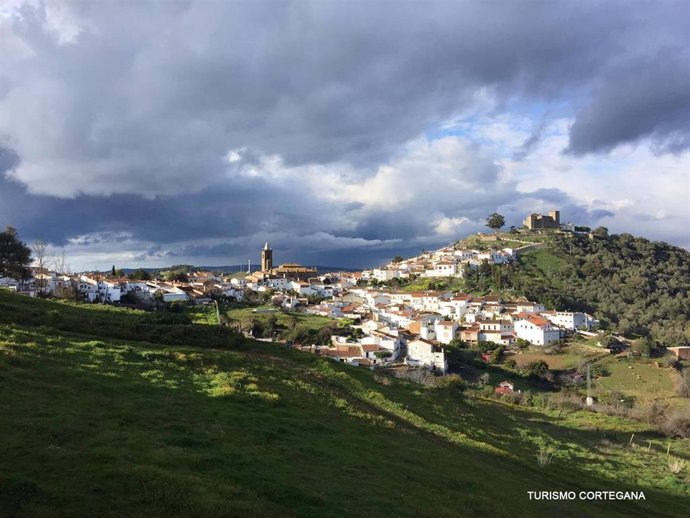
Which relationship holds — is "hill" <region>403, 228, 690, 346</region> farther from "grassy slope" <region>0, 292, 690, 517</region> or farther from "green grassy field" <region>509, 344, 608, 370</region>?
"grassy slope" <region>0, 292, 690, 517</region>

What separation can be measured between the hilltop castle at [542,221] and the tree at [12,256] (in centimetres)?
17167

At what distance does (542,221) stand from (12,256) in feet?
587

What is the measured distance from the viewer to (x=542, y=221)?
195000 mm

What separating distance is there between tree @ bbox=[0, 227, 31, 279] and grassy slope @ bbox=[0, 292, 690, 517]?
3543 cm

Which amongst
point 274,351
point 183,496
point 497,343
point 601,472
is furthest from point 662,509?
point 497,343

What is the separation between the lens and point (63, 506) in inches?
339

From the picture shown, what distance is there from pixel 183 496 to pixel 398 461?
27.6 ft

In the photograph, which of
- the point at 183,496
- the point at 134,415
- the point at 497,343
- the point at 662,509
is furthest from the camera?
the point at 497,343

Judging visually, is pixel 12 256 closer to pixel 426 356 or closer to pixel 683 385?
pixel 426 356

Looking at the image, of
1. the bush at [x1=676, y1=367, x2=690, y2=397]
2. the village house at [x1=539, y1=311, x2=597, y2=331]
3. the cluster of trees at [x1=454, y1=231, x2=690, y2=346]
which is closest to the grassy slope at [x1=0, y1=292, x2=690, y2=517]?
the bush at [x1=676, y1=367, x2=690, y2=397]

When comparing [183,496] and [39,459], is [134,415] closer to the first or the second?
[39,459]

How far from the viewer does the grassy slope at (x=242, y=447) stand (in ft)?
32.6

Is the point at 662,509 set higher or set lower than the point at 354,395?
lower

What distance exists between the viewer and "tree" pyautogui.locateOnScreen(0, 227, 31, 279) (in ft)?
195
